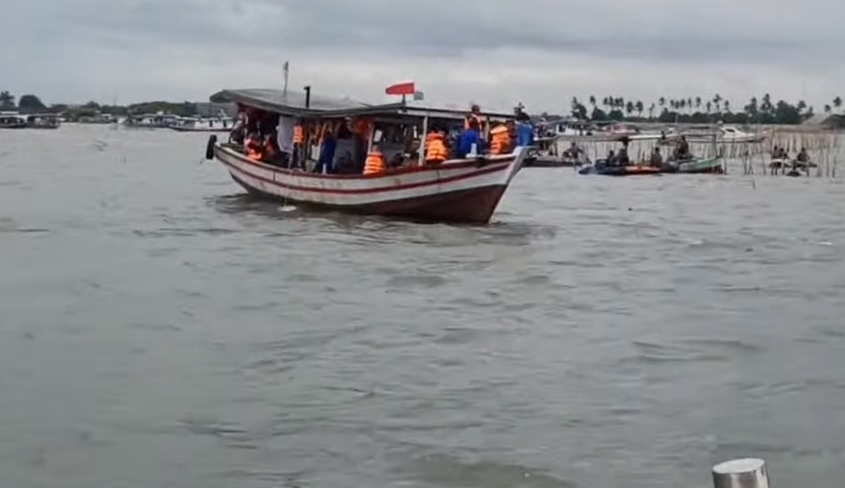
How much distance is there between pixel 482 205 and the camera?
27.3m

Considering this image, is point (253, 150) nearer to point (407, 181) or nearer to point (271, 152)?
point (271, 152)

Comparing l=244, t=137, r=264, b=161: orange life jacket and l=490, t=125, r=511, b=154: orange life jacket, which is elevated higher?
l=490, t=125, r=511, b=154: orange life jacket

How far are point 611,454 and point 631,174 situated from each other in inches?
1735

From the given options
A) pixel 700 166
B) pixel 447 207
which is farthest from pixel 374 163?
pixel 700 166

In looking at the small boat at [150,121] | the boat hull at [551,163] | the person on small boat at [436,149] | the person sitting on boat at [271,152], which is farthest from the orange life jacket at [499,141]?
the small boat at [150,121]

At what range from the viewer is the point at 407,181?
27234 millimetres

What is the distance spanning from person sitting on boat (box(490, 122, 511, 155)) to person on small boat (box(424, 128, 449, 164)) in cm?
96

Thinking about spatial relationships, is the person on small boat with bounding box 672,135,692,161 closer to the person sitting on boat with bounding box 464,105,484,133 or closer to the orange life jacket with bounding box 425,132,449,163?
the person sitting on boat with bounding box 464,105,484,133

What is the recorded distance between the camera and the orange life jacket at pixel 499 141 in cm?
2702

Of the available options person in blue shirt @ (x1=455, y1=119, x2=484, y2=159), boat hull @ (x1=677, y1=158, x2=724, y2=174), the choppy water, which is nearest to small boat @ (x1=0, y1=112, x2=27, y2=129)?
boat hull @ (x1=677, y1=158, x2=724, y2=174)

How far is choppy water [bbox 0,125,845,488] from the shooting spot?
32.7ft

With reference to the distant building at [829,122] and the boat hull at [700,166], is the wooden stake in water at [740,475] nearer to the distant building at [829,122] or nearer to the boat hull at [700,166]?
the boat hull at [700,166]

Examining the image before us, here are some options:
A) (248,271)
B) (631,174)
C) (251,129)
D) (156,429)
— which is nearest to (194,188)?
(251,129)

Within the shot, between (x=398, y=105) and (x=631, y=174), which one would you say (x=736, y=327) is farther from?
(x=631, y=174)
